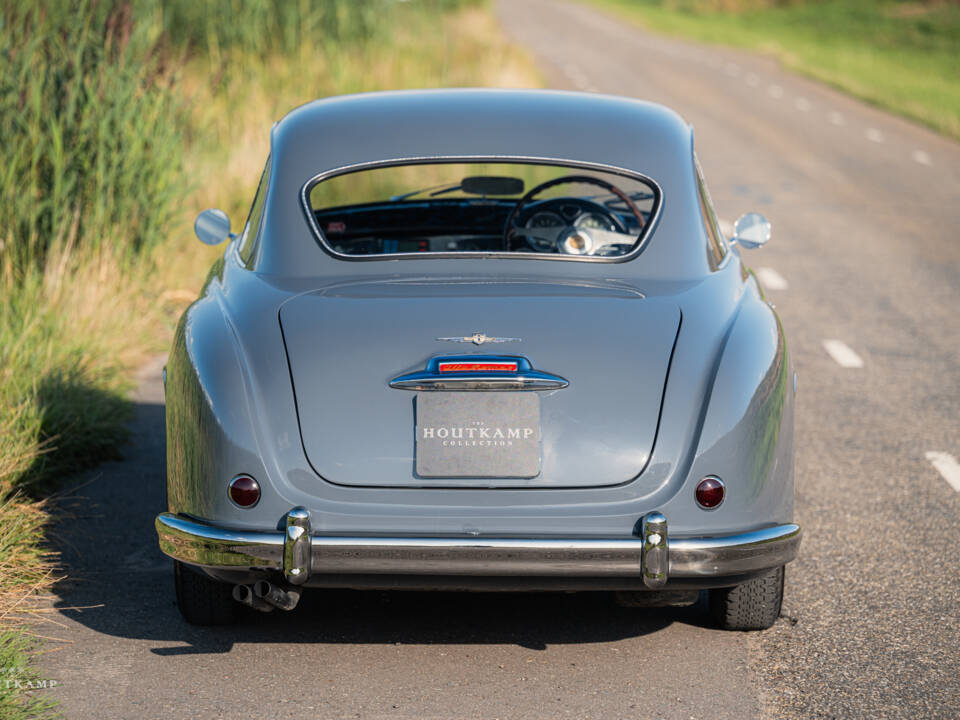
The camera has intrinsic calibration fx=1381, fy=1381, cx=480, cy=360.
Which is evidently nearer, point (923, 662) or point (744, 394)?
point (744, 394)

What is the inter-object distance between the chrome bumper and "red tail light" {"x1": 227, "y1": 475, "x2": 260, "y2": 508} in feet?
0.29

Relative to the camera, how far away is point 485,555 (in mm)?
3699

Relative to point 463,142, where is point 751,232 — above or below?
below

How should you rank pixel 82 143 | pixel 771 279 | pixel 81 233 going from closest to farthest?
pixel 82 143 < pixel 81 233 < pixel 771 279

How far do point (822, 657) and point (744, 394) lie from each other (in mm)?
924

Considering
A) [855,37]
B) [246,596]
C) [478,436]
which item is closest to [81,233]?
[246,596]

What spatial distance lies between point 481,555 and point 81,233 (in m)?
5.73

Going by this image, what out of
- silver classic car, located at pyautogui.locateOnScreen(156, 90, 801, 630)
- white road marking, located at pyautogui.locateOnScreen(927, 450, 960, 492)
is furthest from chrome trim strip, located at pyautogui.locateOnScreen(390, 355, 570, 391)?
white road marking, located at pyautogui.locateOnScreen(927, 450, 960, 492)

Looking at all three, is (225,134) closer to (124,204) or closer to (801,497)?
(124,204)

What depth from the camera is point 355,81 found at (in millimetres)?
15977

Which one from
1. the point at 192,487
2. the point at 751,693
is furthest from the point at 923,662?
the point at 192,487

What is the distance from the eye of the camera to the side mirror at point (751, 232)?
538cm

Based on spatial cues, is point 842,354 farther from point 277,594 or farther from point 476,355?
point 277,594

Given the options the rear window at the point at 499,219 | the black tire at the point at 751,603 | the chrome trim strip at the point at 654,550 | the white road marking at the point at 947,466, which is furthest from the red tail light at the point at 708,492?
the white road marking at the point at 947,466
